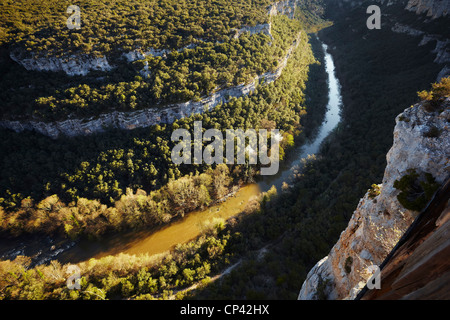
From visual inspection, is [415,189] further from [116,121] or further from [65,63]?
[65,63]

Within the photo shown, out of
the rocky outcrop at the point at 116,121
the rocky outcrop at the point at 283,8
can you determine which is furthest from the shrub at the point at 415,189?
the rocky outcrop at the point at 283,8

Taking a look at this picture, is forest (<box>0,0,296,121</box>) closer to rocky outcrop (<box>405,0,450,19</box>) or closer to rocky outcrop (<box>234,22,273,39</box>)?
rocky outcrop (<box>234,22,273,39</box>)

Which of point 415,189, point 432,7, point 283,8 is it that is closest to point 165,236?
point 415,189

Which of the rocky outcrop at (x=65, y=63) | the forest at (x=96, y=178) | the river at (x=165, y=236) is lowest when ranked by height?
the river at (x=165, y=236)

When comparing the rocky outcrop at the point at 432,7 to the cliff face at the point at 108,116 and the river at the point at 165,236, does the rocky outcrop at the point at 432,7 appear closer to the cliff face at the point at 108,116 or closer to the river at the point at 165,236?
the river at the point at 165,236
